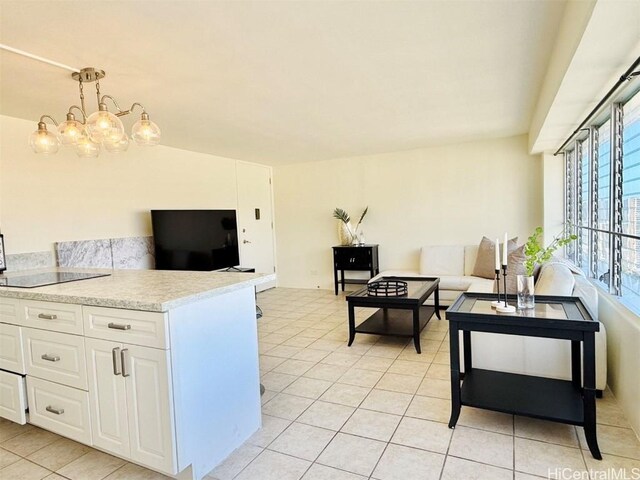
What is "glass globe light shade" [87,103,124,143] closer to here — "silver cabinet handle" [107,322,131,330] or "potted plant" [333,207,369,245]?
"silver cabinet handle" [107,322,131,330]

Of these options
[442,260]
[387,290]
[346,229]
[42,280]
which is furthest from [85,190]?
[442,260]

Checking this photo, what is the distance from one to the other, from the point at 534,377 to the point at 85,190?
412 cm

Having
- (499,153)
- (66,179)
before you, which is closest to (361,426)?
(66,179)

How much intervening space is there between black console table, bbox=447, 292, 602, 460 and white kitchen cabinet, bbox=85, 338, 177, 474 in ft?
4.85

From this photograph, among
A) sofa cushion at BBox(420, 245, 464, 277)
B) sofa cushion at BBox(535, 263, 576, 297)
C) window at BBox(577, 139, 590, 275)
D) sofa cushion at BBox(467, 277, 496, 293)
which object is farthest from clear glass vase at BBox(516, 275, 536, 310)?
sofa cushion at BBox(420, 245, 464, 277)

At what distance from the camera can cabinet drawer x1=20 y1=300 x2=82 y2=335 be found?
186cm

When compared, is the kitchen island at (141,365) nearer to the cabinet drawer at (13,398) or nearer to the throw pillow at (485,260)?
the cabinet drawer at (13,398)

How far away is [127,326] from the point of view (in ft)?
5.56

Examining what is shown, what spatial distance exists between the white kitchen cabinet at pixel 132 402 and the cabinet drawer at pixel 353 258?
14.1 ft

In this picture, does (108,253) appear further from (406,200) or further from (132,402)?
(406,200)

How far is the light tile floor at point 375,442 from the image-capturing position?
5.86 feet

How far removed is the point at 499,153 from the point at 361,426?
4.30 metres

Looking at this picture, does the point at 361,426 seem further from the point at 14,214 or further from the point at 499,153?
the point at 499,153

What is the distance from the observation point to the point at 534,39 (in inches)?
84.2
